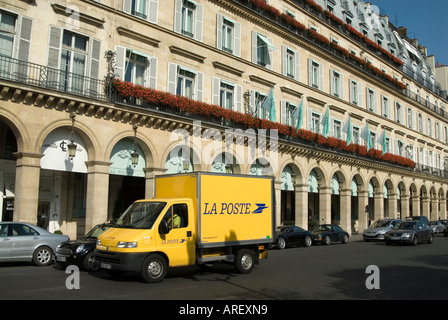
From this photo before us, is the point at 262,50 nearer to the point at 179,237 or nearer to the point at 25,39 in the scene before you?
the point at 25,39

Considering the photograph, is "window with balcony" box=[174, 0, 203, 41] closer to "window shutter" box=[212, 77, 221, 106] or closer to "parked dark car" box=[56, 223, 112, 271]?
"window shutter" box=[212, 77, 221, 106]

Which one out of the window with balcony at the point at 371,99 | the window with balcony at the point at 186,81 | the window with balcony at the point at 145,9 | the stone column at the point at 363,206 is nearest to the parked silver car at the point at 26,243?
the window with balcony at the point at 186,81

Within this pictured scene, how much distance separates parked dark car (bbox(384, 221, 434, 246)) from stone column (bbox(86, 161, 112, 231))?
16277mm

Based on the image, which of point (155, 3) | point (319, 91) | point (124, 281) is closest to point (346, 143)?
point (319, 91)

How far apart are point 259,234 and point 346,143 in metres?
22.8

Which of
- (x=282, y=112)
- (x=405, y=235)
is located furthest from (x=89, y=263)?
(x=282, y=112)

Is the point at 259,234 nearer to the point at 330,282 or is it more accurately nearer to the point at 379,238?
the point at 330,282

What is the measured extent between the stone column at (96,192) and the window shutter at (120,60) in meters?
4.42

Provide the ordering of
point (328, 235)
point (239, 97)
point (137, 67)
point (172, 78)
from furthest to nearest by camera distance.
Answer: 1. point (239, 97)
2. point (328, 235)
3. point (172, 78)
4. point (137, 67)

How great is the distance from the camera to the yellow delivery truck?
34.1 ft

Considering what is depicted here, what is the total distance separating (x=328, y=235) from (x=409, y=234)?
4.56 m

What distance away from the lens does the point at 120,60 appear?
19.9 metres

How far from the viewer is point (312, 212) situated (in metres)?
35.7
